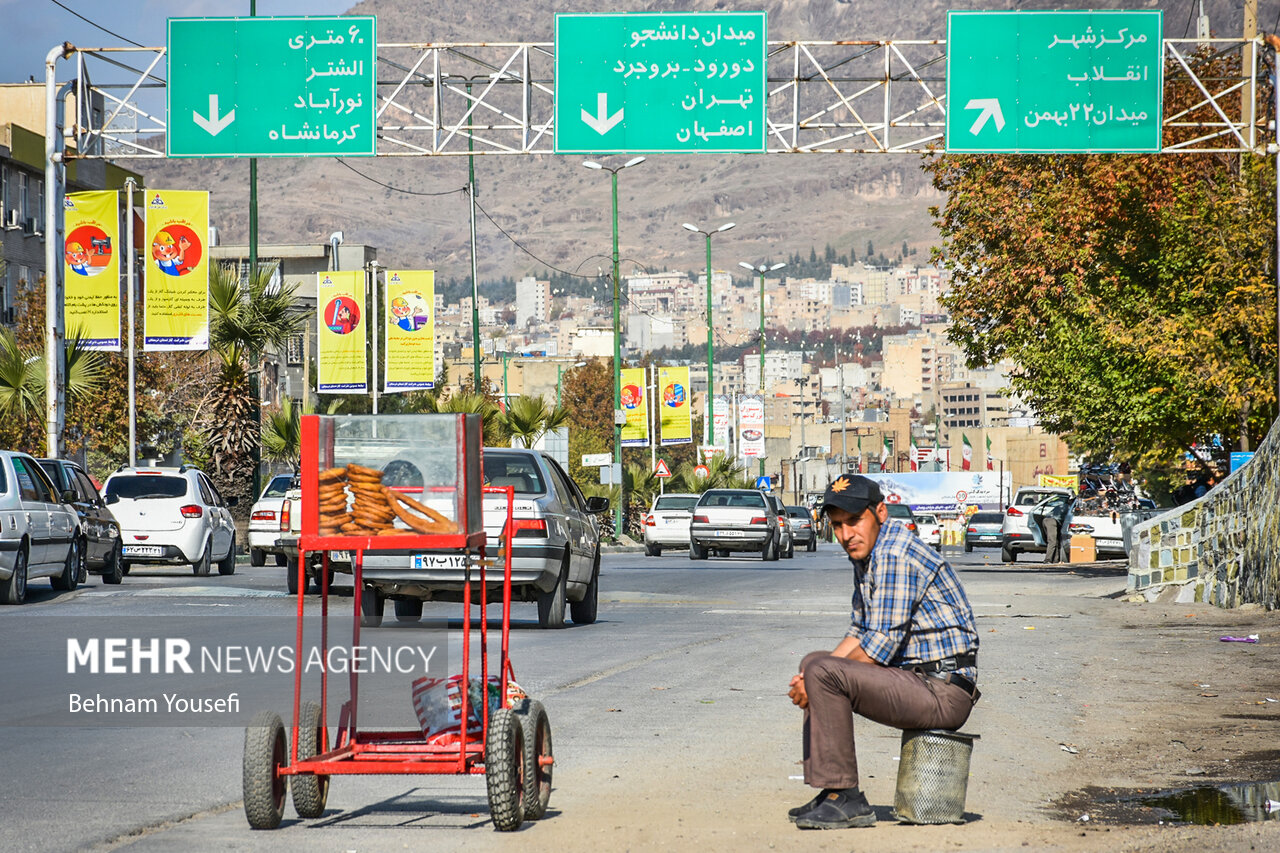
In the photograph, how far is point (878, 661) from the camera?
701 cm

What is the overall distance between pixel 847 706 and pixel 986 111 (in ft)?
70.3

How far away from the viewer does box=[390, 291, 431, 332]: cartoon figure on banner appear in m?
43.6

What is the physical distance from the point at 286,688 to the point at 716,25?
57.4ft

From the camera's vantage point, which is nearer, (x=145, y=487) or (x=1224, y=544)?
(x=1224, y=544)

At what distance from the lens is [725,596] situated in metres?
24.7

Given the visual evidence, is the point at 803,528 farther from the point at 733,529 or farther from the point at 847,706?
the point at 847,706

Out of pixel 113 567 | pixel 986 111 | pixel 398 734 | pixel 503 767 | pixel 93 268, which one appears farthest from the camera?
pixel 93 268

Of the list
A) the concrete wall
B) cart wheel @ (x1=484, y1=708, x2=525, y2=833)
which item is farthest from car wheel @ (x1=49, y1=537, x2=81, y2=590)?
cart wheel @ (x1=484, y1=708, x2=525, y2=833)

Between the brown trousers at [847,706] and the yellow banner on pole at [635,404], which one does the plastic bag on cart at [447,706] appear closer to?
the brown trousers at [847,706]

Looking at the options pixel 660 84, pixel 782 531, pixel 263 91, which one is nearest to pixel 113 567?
pixel 263 91

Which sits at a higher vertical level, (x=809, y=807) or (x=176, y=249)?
(x=176, y=249)

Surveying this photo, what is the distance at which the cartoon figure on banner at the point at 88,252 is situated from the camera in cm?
3100

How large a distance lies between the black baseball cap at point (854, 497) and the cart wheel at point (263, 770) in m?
2.48

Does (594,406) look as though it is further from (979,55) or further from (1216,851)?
(1216,851)
